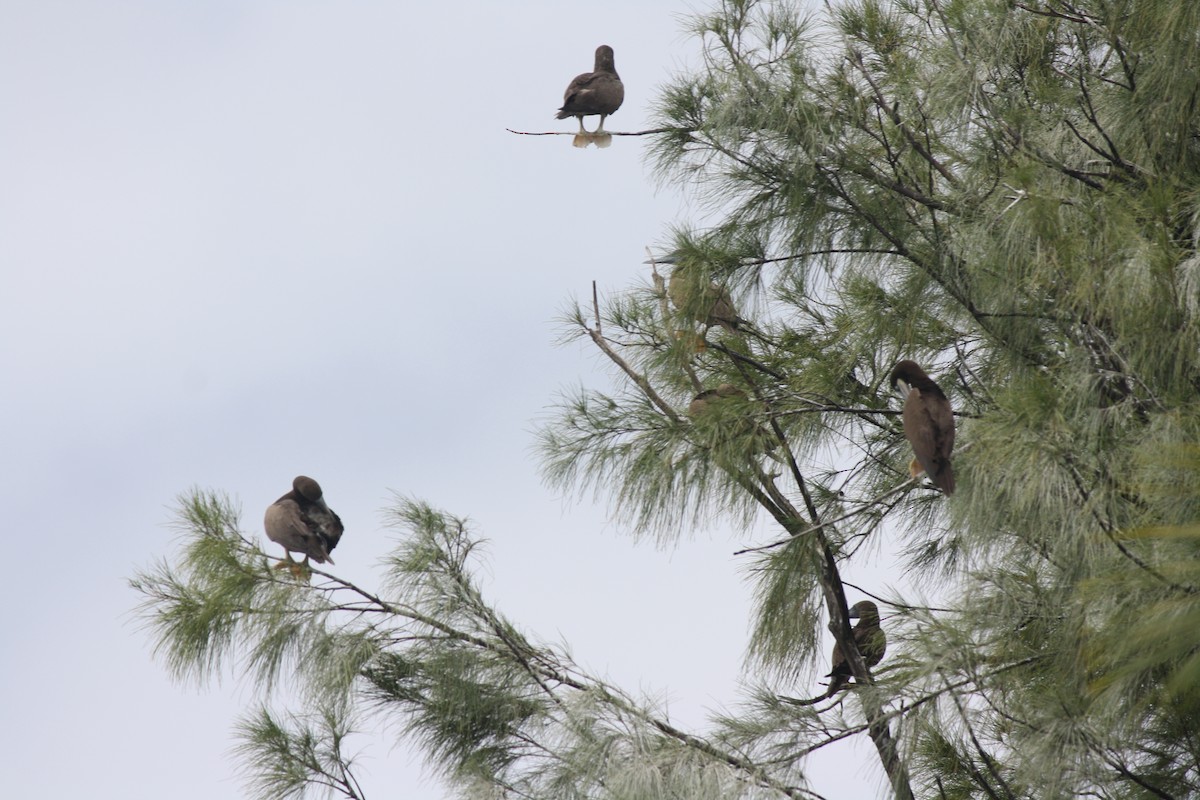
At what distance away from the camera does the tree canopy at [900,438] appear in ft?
9.53

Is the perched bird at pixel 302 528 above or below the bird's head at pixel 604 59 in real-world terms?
below

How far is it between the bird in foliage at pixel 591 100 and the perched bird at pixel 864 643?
1887mm

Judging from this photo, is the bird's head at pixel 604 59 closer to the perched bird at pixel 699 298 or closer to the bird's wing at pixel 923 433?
the perched bird at pixel 699 298

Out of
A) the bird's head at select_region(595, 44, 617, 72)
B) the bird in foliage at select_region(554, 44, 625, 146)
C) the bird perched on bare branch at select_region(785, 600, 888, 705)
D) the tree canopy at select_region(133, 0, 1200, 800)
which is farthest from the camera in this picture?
the bird's head at select_region(595, 44, 617, 72)

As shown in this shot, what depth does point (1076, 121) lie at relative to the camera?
3824 millimetres

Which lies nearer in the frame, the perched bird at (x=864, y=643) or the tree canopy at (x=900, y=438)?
the tree canopy at (x=900, y=438)

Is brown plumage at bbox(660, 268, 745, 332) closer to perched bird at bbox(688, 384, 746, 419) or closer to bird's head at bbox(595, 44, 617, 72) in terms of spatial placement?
perched bird at bbox(688, 384, 746, 419)

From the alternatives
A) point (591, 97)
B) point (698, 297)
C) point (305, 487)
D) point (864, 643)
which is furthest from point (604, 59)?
point (864, 643)

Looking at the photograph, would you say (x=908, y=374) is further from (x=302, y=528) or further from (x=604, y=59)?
(x=604, y=59)

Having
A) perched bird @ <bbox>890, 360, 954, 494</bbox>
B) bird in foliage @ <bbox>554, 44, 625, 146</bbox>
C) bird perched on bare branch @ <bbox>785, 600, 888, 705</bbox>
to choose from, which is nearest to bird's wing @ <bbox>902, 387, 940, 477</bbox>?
perched bird @ <bbox>890, 360, 954, 494</bbox>

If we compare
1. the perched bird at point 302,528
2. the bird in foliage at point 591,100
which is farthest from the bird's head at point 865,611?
the bird in foliage at point 591,100

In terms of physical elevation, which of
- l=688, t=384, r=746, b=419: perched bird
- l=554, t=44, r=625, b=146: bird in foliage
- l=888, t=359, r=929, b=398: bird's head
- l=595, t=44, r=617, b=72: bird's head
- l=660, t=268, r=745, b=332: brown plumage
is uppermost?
l=595, t=44, r=617, b=72: bird's head

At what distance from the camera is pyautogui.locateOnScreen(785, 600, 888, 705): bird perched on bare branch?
395 cm

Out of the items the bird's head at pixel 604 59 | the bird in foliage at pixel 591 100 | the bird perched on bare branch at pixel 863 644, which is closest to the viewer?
the bird perched on bare branch at pixel 863 644
